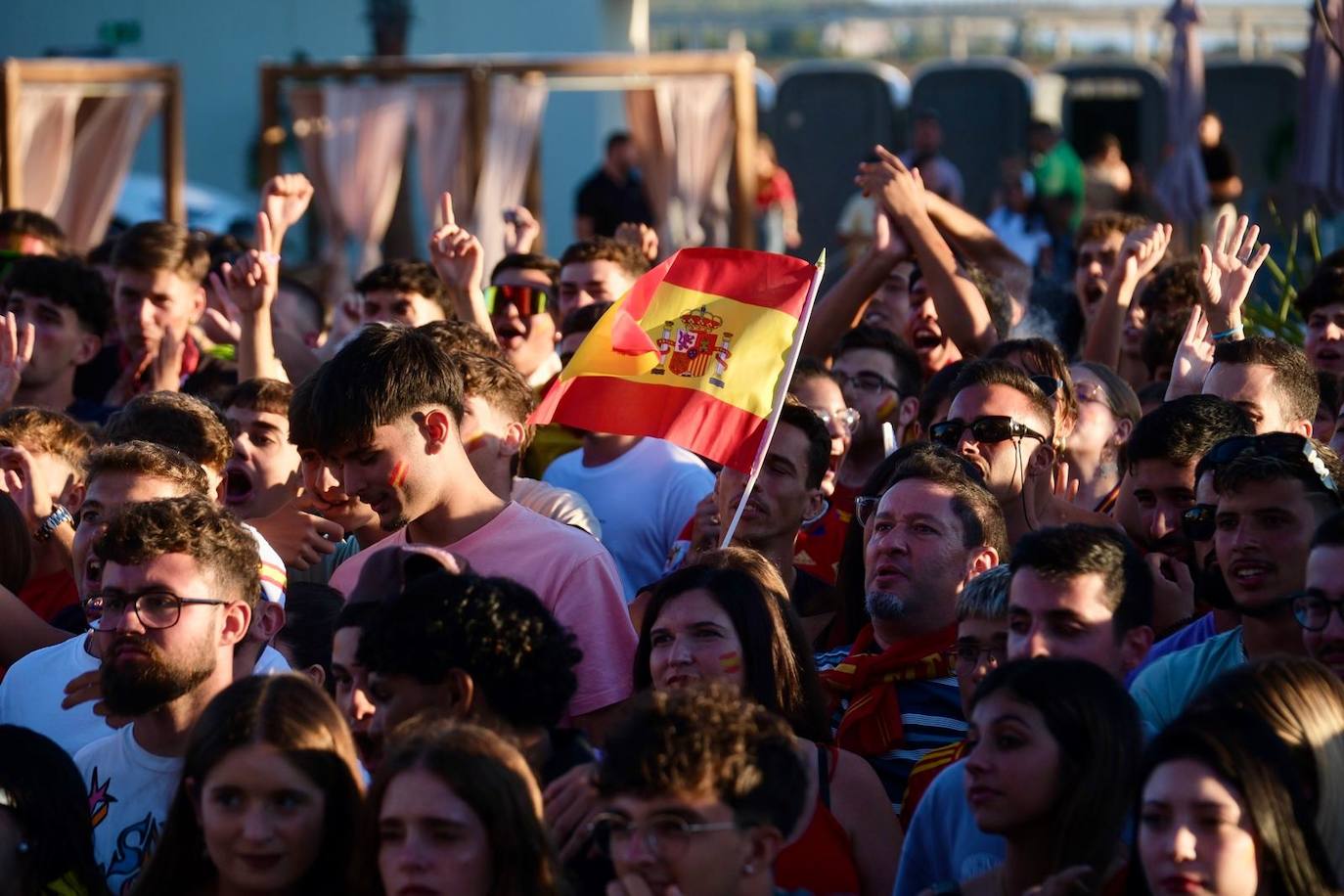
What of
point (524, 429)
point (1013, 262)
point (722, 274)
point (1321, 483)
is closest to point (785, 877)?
point (1321, 483)

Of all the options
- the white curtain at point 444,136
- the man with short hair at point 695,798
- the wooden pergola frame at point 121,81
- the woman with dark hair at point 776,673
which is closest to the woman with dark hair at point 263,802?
the man with short hair at point 695,798

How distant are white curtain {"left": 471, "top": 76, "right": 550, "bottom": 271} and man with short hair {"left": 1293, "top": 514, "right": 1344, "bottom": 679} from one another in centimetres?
1411

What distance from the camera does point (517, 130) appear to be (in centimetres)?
1823

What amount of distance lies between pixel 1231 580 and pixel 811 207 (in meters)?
18.4

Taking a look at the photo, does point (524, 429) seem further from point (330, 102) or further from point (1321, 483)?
point (330, 102)

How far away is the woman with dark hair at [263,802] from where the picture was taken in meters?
3.89

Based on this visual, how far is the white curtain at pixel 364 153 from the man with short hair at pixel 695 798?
15014mm

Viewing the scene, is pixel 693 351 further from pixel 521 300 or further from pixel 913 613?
pixel 521 300

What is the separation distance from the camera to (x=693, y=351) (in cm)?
619

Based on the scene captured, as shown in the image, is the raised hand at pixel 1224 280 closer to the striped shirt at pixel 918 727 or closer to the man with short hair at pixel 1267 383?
the man with short hair at pixel 1267 383

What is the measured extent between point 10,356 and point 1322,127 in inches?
278

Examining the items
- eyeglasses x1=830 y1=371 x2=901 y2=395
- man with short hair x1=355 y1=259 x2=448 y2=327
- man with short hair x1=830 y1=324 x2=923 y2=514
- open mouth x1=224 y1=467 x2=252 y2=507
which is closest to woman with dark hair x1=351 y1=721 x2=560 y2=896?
open mouth x1=224 y1=467 x2=252 y2=507

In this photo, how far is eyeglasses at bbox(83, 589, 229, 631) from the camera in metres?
4.63

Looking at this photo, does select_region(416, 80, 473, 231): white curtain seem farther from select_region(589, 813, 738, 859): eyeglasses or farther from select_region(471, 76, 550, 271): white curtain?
select_region(589, 813, 738, 859): eyeglasses
